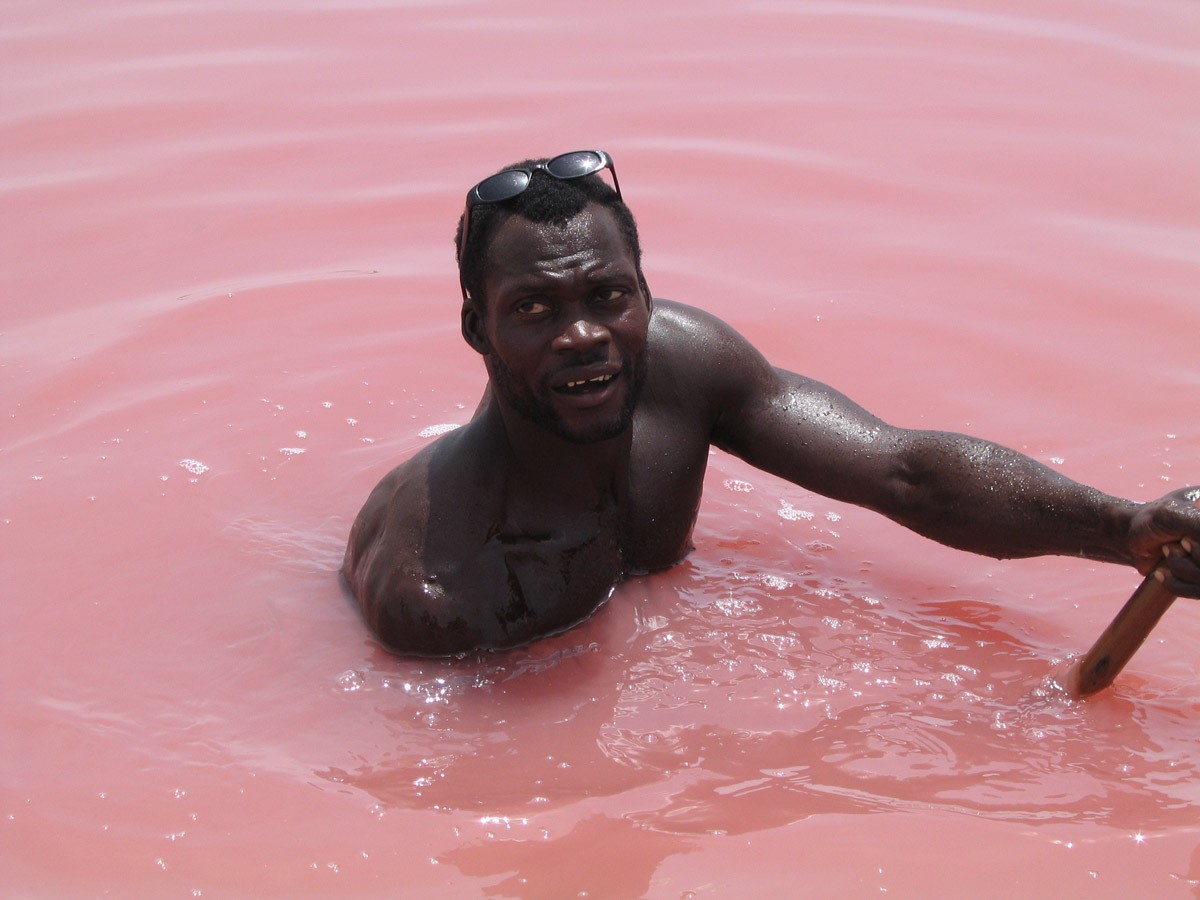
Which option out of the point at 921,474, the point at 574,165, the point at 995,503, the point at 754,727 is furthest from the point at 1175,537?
the point at 574,165

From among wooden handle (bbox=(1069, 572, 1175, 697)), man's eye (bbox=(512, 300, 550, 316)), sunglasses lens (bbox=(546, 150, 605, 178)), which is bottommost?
wooden handle (bbox=(1069, 572, 1175, 697))

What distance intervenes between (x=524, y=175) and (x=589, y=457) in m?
0.63

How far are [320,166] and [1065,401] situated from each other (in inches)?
123

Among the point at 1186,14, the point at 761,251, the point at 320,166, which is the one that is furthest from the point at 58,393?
the point at 1186,14

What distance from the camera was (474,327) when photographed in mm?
3102

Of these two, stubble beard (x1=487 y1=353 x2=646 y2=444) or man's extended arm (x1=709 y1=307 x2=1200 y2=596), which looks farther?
stubble beard (x1=487 y1=353 x2=646 y2=444)

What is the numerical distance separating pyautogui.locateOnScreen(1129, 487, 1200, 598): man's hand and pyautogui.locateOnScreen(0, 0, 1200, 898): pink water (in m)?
0.40

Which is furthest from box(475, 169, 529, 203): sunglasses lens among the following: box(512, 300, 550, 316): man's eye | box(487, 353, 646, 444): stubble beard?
box(487, 353, 646, 444): stubble beard

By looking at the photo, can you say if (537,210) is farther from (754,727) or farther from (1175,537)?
(1175,537)

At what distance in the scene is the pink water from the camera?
272 cm

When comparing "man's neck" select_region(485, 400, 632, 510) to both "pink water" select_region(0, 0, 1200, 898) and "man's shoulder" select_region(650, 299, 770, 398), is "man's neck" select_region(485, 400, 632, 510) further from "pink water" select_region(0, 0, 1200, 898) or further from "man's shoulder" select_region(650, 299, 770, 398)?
"pink water" select_region(0, 0, 1200, 898)

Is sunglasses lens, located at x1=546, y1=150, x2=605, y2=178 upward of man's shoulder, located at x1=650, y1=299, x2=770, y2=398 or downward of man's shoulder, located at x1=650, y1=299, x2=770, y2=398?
upward

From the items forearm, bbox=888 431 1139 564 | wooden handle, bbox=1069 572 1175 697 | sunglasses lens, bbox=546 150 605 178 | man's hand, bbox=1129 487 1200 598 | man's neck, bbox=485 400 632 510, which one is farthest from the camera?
man's neck, bbox=485 400 632 510

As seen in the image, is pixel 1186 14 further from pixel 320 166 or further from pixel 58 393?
pixel 58 393
